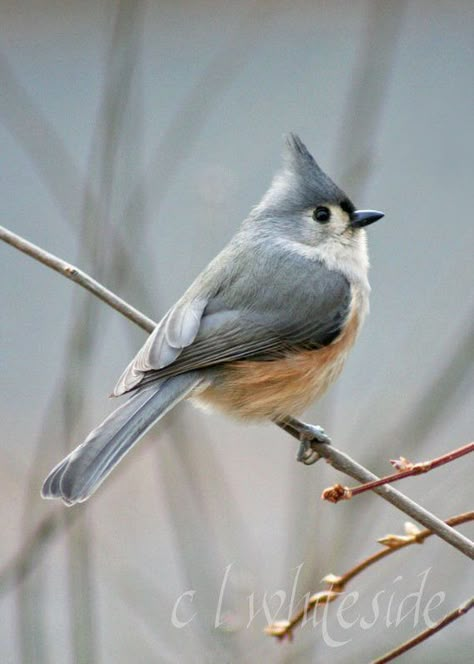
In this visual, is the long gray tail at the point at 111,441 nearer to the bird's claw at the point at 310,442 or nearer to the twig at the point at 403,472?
the bird's claw at the point at 310,442

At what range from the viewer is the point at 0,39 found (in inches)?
273

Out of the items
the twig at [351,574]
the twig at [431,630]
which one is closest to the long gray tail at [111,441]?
the twig at [351,574]

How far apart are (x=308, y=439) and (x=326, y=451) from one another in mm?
225

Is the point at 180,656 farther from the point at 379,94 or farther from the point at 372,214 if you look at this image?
the point at 379,94

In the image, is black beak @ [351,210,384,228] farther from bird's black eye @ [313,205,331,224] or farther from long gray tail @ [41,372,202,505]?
long gray tail @ [41,372,202,505]

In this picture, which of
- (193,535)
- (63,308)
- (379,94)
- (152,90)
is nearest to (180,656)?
(193,535)

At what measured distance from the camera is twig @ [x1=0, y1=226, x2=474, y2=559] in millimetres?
2021

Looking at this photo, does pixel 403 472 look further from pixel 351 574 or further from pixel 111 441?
pixel 111 441

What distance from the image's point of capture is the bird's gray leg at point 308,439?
109 inches

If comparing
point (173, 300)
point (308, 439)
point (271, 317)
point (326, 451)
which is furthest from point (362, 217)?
point (173, 300)

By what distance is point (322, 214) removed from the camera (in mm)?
3164

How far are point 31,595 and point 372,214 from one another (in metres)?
1.41

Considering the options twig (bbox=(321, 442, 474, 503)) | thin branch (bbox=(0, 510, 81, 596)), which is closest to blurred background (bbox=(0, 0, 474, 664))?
thin branch (bbox=(0, 510, 81, 596))

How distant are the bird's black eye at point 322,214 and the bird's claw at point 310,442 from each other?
2.10ft
